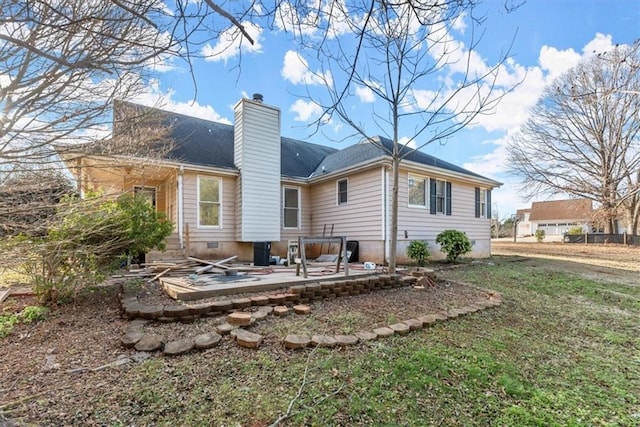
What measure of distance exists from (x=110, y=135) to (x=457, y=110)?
5697 millimetres

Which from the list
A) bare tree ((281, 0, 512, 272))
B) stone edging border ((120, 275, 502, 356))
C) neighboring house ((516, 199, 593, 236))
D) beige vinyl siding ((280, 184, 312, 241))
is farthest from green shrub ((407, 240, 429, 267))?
neighboring house ((516, 199, 593, 236))

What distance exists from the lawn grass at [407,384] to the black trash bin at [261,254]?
17.0 ft

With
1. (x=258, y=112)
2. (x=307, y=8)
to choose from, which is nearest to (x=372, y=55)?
(x=307, y=8)

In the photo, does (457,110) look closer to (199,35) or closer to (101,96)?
(199,35)

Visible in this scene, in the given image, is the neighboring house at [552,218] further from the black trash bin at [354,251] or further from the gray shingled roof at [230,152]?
the black trash bin at [354,251]

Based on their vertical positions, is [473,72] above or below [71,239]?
above

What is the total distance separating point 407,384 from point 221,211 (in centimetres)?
797

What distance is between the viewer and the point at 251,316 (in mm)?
3658

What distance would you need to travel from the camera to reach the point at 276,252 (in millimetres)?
10312

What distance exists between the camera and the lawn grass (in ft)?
6.57

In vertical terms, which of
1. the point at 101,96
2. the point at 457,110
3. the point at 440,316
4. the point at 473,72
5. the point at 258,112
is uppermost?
the point at 258,112

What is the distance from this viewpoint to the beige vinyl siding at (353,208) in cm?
907

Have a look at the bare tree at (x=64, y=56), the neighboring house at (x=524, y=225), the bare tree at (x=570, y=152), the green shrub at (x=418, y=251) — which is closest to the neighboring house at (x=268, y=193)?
the green shrub at (x=418, y=251)

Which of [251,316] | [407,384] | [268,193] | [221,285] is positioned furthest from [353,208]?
[407,384]
